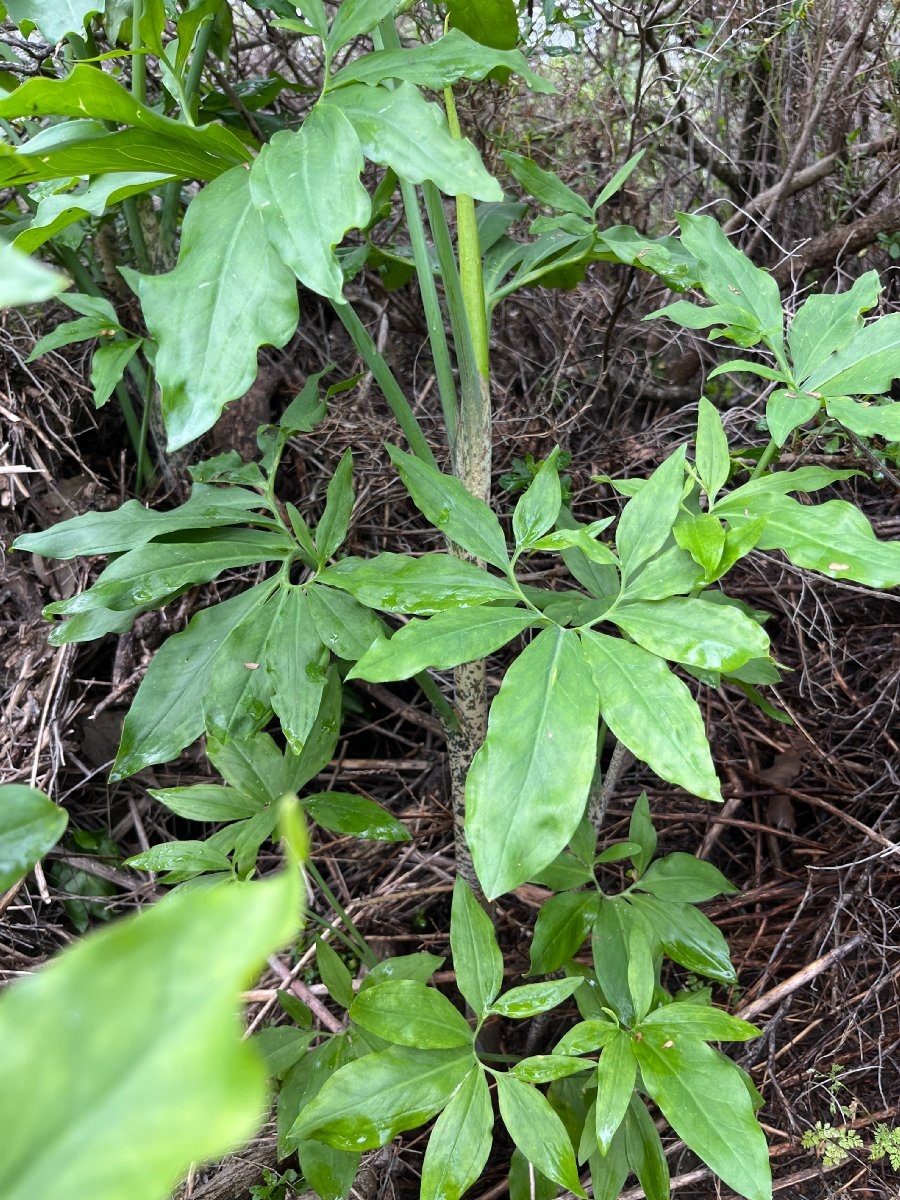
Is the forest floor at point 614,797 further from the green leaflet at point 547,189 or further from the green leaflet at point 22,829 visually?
the green leaflet at point 22,829

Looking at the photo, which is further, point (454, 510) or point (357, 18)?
point (454, 510)

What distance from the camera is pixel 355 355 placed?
1.82 meters

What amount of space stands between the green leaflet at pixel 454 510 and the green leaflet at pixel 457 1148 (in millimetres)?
523

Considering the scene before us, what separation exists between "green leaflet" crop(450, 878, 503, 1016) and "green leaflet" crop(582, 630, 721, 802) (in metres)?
0.30

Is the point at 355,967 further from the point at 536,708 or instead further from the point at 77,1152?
A: the point at 77,1152

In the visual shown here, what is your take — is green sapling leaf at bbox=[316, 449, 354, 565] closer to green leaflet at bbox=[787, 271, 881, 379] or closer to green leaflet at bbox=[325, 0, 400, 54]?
green leaflet at bbox=[325, 0, 400, 54]

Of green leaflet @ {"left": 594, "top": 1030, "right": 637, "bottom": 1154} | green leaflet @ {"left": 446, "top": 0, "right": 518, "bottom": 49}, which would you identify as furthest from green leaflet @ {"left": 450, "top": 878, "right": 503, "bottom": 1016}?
green leaflet @ {"left": 446, "top": 0, "right": 518, "bottom": 49}

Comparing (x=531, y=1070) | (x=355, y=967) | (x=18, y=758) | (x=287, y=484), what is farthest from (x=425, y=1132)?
(x=287, y=484)

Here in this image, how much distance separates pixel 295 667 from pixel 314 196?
0.47 m

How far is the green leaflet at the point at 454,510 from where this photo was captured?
0.89 meters

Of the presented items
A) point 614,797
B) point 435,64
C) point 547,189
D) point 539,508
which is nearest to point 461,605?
point 539,508

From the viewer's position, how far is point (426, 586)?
0.84 meters

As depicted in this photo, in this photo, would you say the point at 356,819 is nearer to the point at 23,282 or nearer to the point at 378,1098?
the point at 378,1098

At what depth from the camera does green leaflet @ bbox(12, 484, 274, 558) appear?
3.36 ft
